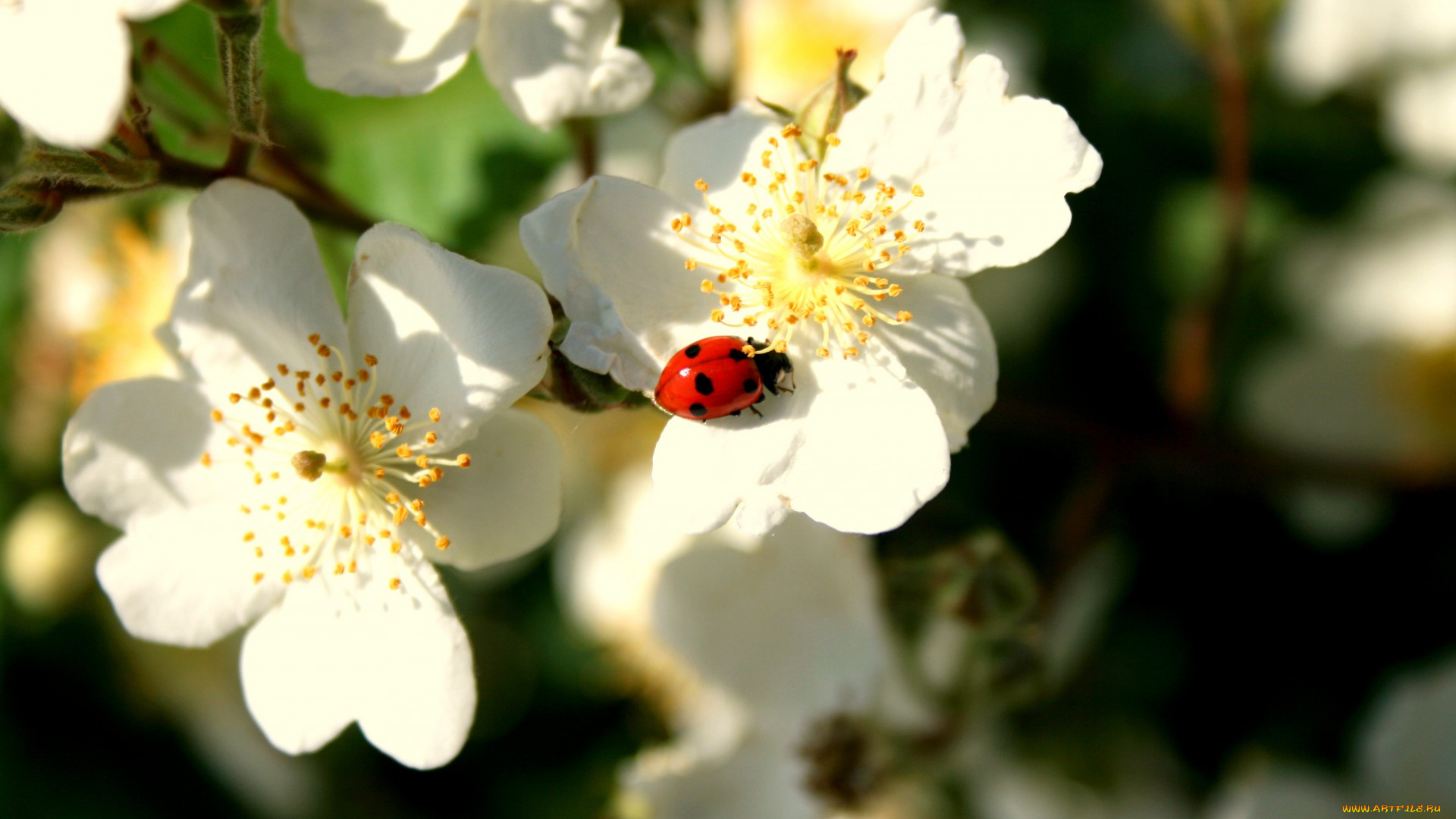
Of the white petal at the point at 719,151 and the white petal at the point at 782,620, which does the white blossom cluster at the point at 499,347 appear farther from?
the white petal at the point at 782,620

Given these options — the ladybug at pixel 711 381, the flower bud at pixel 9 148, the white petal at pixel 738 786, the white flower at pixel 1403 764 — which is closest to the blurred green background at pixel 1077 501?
the white flower at pixel 1403 764

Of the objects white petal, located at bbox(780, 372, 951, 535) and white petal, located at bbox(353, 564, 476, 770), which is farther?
white petal, located at bbox(353, 564, 476, 770)

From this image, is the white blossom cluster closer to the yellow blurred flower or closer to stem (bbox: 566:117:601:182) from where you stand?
stem (bbox: 566:117:601:182)

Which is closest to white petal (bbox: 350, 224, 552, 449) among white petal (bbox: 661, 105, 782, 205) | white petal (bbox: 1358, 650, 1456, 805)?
white petal (bbox: 661, 105, 782, 205)

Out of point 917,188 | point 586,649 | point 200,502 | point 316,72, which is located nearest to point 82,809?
point 586,649

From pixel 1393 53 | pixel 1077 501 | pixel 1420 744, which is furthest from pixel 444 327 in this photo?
pixel 1393 53

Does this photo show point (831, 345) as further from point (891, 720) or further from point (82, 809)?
point (82, 809)
